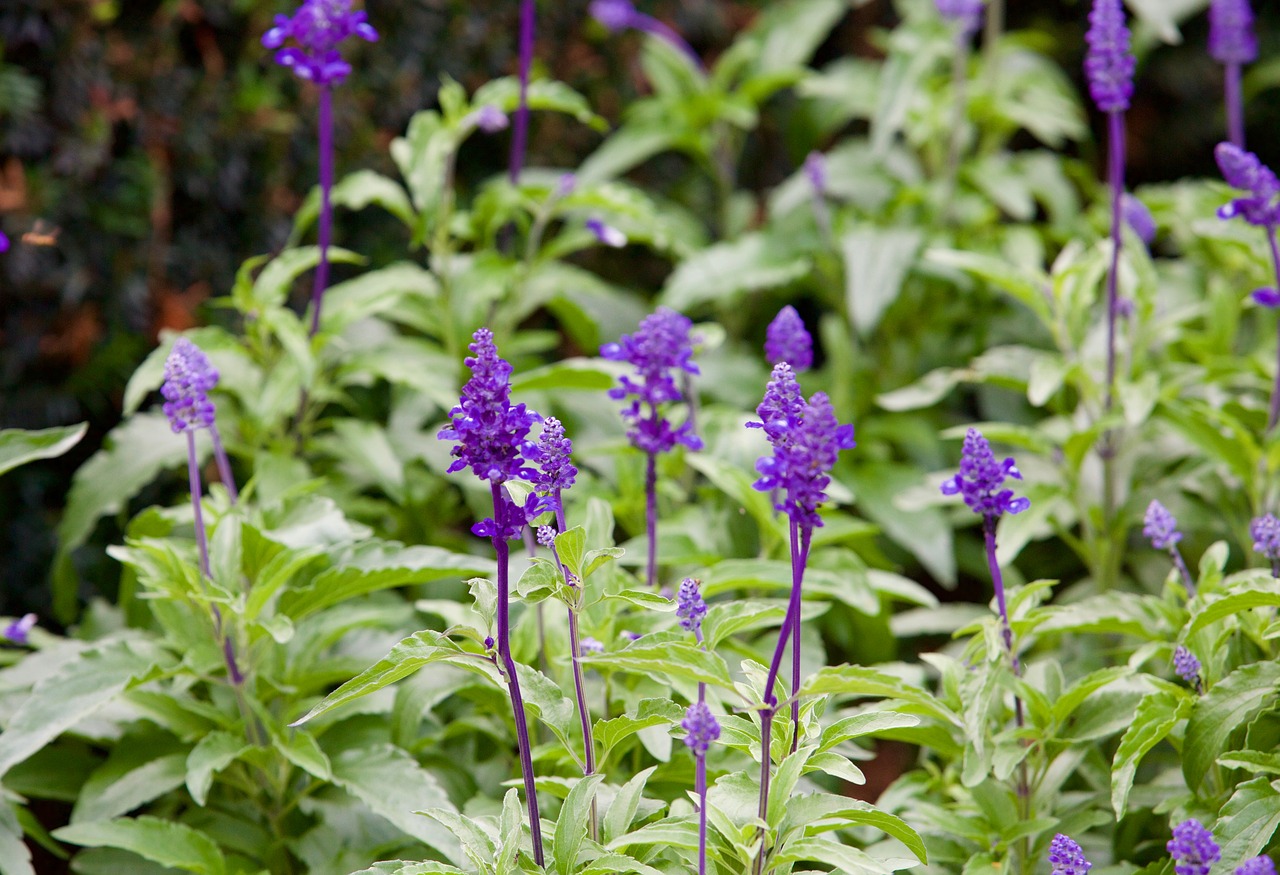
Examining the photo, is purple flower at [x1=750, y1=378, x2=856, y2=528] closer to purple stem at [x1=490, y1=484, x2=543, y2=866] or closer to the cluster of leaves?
the cluster of leaves

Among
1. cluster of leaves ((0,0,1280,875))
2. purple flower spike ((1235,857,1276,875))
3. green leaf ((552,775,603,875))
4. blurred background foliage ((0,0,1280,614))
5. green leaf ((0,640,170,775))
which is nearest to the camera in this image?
purple flower spike ((1235,857,1276,875))

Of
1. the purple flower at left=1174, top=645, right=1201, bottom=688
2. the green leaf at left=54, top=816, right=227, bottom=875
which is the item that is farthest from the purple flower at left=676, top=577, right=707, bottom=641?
the green leaf at left=54, top=816, right=227, bottom=875

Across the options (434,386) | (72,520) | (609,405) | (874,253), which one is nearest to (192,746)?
(72,520)

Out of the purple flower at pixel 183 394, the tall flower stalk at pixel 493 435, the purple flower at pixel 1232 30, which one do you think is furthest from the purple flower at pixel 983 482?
the purple flower at pixel 1232 30

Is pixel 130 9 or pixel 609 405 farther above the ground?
pixel 130 9

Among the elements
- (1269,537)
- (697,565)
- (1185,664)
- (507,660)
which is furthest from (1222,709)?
(507,660)

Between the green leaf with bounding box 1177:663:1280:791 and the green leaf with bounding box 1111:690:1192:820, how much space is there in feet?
0.11

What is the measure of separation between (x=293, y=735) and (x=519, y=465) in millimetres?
931

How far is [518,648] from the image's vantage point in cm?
218

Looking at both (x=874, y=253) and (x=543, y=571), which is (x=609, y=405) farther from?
(x=543, y=571)

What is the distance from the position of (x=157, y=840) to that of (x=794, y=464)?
1.37 metres

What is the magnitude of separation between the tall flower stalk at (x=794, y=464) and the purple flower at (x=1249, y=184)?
4.10 ft

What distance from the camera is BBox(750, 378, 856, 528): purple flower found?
57.2 inches

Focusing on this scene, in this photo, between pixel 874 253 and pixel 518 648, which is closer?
pixel 518 648
